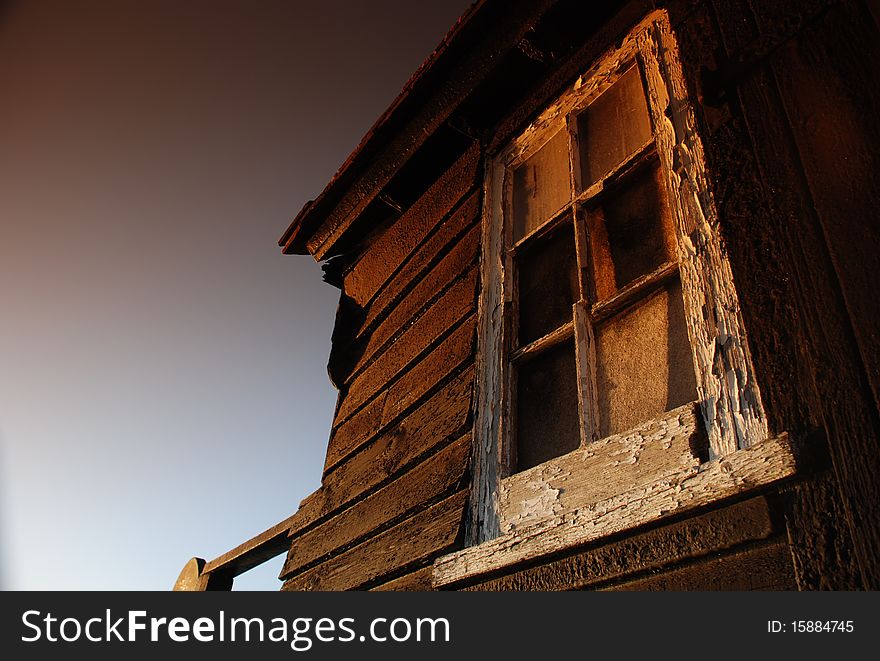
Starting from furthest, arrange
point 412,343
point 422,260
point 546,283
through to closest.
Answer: point 422,260
point 412,343
point 546,283

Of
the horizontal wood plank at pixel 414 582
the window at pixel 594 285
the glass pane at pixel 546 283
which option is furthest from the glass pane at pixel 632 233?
the horizontal wood plank at pixel 414 582

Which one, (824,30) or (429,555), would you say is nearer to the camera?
(824,30)

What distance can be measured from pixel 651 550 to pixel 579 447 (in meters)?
0.39

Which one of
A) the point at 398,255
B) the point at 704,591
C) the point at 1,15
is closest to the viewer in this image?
the point at 704,591

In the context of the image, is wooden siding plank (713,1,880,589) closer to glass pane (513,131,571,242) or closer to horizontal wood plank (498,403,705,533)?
horizontal wood plank (498,403,705,533)

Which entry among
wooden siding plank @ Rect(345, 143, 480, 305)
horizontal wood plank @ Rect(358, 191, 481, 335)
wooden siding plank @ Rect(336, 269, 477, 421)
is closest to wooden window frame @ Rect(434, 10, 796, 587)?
wooden siding plank @ Rect(336, 269, 477, 421)

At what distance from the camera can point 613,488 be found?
4.15 feet

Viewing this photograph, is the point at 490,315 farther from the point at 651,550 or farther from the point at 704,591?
the point at 704,591

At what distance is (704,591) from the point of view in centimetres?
Answer: 94

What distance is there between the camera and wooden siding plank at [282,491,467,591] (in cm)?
159

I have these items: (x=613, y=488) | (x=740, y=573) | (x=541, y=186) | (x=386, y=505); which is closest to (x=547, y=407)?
(x=613, y=488)

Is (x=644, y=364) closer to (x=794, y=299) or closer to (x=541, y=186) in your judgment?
(x=794, y=299)

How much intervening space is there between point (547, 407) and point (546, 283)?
461mm

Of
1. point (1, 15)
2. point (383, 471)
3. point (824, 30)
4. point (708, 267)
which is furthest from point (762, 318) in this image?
point (1, 15)
